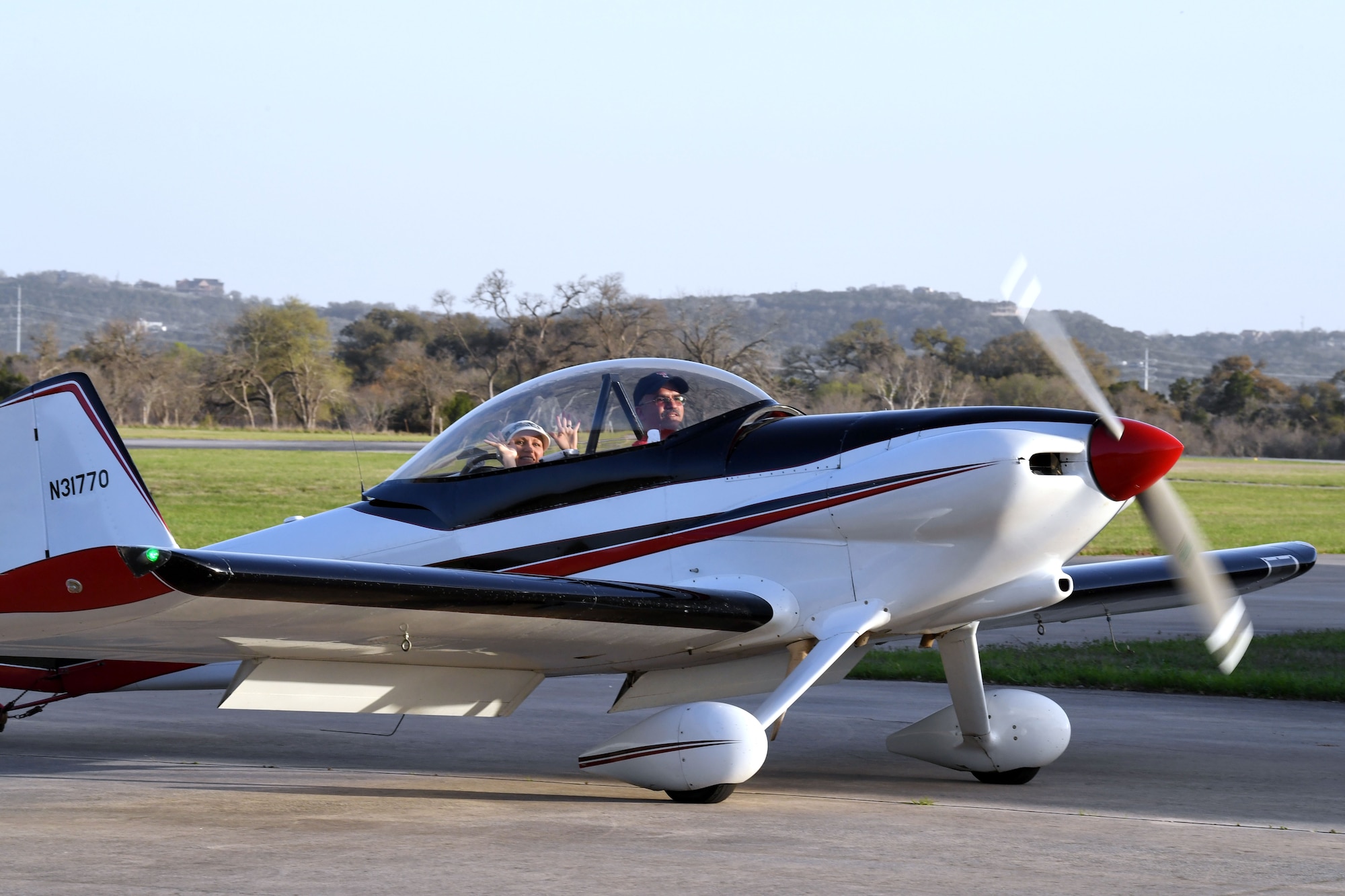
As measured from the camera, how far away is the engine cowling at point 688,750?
618 centimetres

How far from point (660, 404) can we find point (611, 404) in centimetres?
27

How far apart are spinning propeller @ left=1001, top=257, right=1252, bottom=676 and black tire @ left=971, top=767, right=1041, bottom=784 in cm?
119

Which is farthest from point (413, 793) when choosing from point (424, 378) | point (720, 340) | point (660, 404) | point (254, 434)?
point (424, 378)

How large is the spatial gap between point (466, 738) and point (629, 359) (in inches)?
120

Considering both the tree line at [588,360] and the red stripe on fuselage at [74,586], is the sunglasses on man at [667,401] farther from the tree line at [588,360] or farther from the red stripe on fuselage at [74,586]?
the tree line at [588,360]

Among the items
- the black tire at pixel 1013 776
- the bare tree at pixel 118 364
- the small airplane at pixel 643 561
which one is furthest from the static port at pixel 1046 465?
the bare tree at pixel 118 364

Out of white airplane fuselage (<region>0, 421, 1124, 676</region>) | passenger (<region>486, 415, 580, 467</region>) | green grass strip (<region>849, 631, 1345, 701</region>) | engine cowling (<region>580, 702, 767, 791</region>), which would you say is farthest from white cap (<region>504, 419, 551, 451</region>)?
green grass strip (<region>849, 631, 1345, 701</region>)

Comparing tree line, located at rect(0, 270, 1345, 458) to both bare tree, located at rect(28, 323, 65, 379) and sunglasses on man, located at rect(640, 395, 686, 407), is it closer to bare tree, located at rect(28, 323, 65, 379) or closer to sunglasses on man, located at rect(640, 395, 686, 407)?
bare tree, located at rect(28, 323, 65, 379)

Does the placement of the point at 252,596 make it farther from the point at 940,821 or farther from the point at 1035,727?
the point at 1035,727

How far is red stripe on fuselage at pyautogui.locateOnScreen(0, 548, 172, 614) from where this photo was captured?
492cm

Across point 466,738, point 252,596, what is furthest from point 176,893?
point 466,738

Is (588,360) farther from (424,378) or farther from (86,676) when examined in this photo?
(86,676)

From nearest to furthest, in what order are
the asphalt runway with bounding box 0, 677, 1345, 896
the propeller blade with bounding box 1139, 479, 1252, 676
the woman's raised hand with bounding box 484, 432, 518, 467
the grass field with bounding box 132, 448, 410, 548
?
the asphalt runway with bounding box 0, 677, 1345, 896 → the propeller blade with bounding box 1139, 479, 1252, 676 → the woman's raised hand with bounding box 484, 432, 518, 467 → the grass field with bounding box 132, 448, 410, 548

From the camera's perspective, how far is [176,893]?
15.0ft
